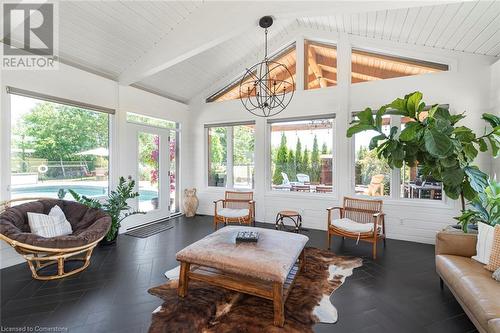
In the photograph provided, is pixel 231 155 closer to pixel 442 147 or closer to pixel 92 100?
pixel 92 100

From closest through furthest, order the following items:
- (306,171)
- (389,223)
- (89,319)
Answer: (89,319) < (389,223) < (306,171)

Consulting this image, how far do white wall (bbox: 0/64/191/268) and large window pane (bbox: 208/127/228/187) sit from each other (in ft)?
2.30

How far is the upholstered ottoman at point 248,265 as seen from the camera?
2.05 meters

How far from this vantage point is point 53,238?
2705 millimetres

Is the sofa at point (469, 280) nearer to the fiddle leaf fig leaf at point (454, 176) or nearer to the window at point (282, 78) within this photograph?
the fiddle leaf fig leaf at point (454, 176)

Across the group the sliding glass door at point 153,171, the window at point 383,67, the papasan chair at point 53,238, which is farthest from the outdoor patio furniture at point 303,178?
the papasan chair at point 53,238

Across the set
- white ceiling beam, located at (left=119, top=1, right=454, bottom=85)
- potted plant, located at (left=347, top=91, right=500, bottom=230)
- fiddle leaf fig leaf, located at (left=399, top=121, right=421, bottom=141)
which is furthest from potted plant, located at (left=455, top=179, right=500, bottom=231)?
white ceiling beam, located at (left=119, top=1, right=454, bottom=85)

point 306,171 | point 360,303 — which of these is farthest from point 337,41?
point 360,303

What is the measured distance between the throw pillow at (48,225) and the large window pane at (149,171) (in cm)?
176

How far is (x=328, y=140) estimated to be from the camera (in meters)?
4.84

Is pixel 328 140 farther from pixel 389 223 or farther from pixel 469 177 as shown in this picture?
pixel 469 177

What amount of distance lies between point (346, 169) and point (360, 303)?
8.75 feet

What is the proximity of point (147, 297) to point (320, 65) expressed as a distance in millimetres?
4812

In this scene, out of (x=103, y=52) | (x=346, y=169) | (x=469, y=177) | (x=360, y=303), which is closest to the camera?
(x=360, y=303)
